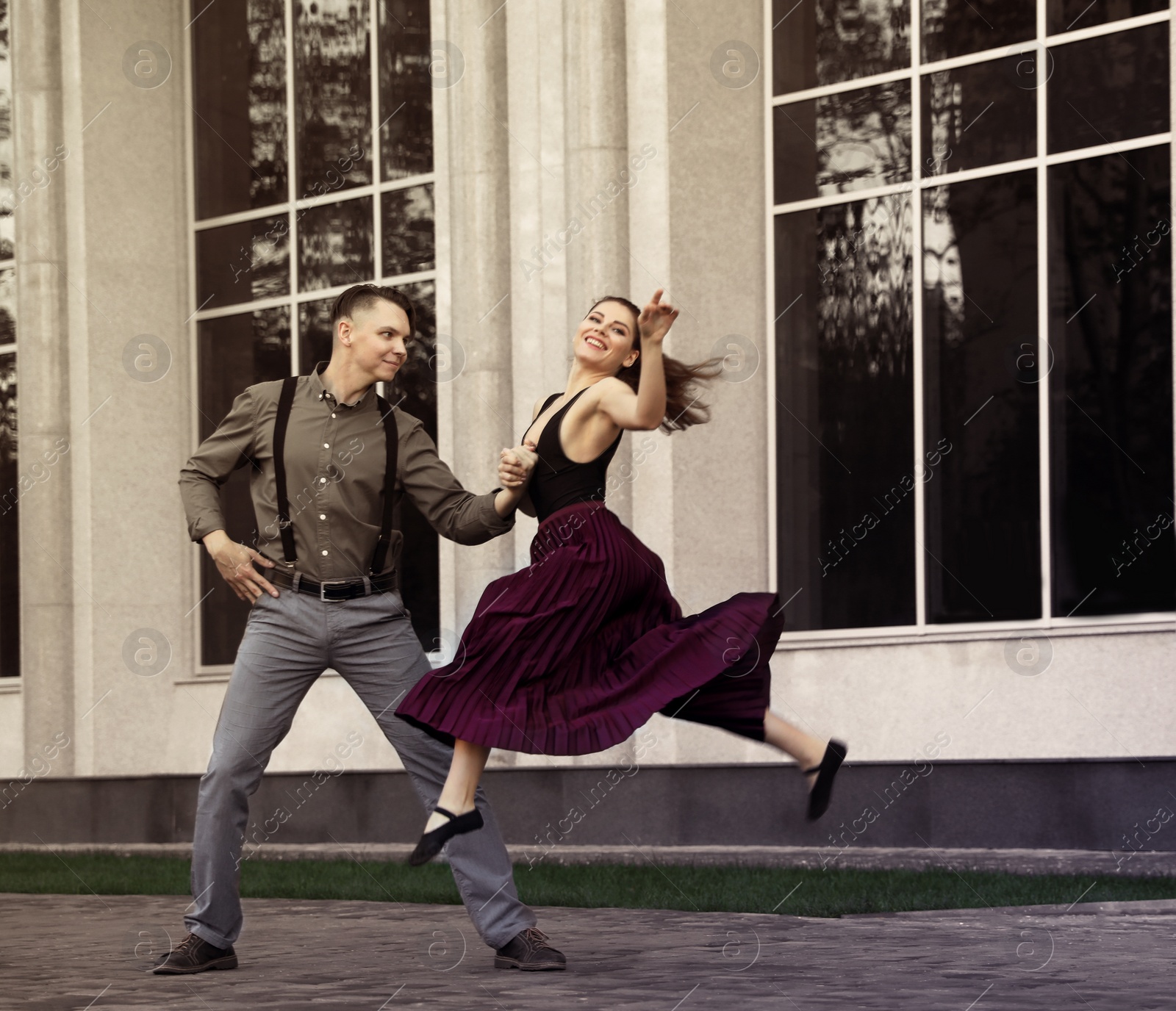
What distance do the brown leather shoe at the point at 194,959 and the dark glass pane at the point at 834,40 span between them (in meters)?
8.00

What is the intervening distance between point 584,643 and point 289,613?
1.01 meters

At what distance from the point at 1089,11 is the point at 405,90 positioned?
17.4 feet

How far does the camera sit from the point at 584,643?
590cm

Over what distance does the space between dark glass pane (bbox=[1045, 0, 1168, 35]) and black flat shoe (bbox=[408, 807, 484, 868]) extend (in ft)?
24.2

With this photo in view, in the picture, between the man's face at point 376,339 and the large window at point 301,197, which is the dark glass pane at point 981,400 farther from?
the man's face at point 376,339

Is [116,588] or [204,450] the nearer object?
[204,450]

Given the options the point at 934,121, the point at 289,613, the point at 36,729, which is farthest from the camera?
the point at 36,729

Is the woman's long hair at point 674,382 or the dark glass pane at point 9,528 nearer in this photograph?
the woman's long hair at point 674,382

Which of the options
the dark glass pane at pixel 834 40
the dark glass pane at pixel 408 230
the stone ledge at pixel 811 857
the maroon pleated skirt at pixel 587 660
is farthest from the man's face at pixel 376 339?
the dark glass pane at pixel 408 230

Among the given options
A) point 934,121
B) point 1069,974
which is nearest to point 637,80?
point 934,121

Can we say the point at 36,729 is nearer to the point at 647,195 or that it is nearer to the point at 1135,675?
the point at 647,195

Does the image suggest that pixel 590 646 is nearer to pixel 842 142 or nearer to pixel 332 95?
pixel 842 142

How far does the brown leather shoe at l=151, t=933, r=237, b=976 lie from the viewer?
591 centimetres

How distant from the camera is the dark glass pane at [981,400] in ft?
36.9
